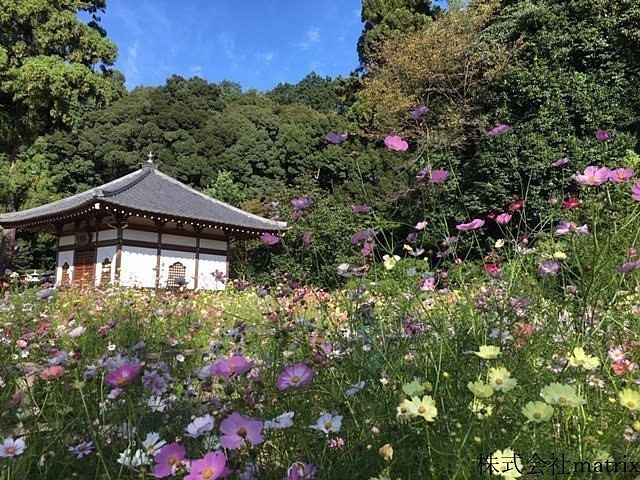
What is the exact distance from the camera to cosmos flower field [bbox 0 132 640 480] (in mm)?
778

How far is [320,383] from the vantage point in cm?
122

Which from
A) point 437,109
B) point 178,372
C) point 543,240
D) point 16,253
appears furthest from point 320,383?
point 16,253

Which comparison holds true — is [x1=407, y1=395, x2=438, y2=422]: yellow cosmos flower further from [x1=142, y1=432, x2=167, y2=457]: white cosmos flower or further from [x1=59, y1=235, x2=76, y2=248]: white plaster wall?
[x1=59, y1=235, x2=76, y2=248]: white plaster wall

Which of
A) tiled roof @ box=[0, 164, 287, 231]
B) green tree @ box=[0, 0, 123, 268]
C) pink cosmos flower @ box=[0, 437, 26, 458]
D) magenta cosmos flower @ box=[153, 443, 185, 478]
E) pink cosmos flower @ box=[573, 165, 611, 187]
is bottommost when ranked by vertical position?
pink cosmos flower @ box=[0, 437, 26, 458]

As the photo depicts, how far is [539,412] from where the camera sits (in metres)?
0.66

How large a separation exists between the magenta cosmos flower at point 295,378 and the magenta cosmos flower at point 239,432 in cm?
15

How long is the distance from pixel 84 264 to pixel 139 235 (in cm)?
168

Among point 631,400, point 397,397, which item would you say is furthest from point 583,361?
point 397,397

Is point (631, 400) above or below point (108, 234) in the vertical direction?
below

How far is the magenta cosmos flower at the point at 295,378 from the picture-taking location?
86cm

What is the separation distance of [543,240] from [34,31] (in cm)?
1586

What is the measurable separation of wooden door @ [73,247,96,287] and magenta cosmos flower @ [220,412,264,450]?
11.0m

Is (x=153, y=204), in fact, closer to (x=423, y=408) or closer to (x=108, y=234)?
(x=108, y=234)

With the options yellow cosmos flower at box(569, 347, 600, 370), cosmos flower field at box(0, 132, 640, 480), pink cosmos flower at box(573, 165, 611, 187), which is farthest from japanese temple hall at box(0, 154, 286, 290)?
yellow cosmos flower at box(569, 347, 600, 370)
